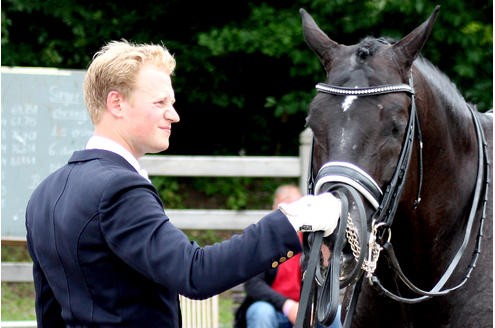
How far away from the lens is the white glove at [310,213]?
92.4 inches

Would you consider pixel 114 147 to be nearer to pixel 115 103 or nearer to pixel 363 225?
pixel 115 103

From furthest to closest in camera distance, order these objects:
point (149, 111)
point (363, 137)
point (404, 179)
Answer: point (404, 179), point (363, 137), point (149, 111)

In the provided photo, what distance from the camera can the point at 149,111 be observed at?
2.52m

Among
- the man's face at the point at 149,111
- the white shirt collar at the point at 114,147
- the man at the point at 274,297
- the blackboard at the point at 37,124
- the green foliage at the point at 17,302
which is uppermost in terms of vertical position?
the man's face at the point at 149,111

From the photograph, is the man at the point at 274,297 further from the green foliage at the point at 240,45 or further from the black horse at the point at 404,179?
the green foliage at the point at 240,45

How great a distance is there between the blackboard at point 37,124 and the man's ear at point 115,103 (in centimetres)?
418

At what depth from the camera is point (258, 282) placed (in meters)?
5.96

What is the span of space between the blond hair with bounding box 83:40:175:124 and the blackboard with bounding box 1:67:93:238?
162 inches

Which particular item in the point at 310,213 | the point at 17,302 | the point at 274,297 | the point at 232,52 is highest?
the point at 232,52

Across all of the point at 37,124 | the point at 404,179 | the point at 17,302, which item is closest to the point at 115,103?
the point at 404,179

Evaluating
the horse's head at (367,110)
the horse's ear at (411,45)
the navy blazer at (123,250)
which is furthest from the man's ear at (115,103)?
the horse's ear at (411,45)

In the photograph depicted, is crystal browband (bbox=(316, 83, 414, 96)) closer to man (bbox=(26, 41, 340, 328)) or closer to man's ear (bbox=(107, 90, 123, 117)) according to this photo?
man (bbox=(26, 41, 340, 328))

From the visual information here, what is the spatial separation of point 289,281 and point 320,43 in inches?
108

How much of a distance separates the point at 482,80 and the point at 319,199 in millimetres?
7736
